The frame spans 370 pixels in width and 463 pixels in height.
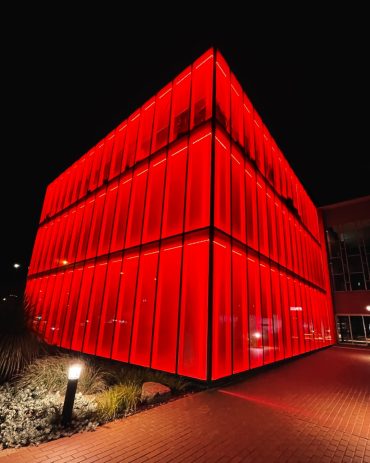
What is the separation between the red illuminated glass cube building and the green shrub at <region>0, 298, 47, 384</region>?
1112 millimetres

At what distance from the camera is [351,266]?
22906 mm

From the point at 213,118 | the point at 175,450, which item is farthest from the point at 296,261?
the point at 175,450

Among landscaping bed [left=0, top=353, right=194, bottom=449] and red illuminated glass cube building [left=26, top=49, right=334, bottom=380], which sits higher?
red illuminated glass cube building [left=26, top=49, right=334, bottom=380]

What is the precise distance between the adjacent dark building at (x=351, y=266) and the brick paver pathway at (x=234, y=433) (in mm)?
18093

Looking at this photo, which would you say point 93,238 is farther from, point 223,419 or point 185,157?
point 223,419

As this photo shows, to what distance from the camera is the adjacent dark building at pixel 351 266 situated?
71.5ft

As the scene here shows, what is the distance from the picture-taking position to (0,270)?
33.9 m

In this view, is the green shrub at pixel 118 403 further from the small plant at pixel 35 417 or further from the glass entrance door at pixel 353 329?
the glass entrance door at pixel 353 329

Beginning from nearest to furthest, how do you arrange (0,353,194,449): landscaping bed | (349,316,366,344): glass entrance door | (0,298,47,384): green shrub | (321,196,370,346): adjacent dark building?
(0,353,194,449): landscaping bed, (0,298,47,384): green shrub, (349,316,366,344): glass entrance door, (321,196,370,346): adjacent dark building

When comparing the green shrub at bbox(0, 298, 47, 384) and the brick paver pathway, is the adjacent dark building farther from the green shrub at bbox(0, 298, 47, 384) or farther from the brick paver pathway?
the green shrub at bbox(0, 298, 47, 384)

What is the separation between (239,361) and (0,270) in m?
36.4

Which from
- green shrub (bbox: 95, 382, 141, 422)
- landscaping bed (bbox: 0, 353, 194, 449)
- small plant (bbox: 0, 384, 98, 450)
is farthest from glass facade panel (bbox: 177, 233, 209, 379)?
small plant (bbox: 0, 384, 98, 450)

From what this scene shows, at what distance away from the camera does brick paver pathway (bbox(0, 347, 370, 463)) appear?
3.66 metres

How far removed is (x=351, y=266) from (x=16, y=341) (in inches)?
982
